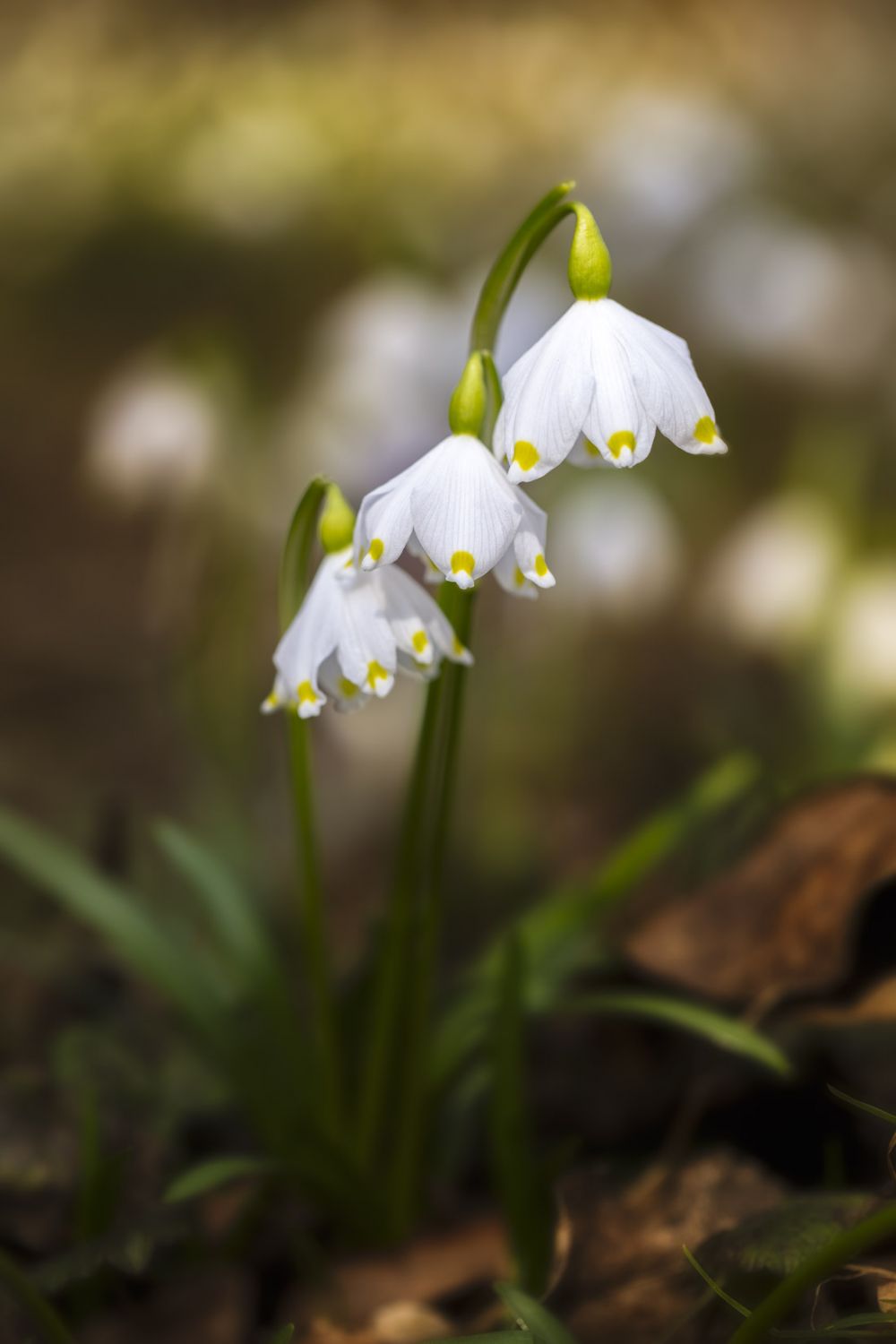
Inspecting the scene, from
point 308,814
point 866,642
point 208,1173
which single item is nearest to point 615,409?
point 308,814

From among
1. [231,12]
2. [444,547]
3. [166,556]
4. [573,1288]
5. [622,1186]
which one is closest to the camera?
[444,547]

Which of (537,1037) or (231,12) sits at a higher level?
(231,12)

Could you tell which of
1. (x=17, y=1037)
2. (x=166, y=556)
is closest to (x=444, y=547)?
(x=17, y=1037)

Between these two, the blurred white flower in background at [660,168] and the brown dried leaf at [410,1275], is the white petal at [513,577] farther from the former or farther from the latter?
the blurred white flower in background at [660,168]

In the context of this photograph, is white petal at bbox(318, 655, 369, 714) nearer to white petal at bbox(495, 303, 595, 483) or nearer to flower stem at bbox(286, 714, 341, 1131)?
flower stem at bbox(286, 714, 341, 1131)

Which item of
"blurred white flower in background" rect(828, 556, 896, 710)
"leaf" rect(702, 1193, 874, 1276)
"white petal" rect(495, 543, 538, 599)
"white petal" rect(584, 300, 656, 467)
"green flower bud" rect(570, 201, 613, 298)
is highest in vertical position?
"green flower bud" rect(570, 201, 613, 298)

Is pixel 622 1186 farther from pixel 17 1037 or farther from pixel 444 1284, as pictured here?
pixel 17 1037

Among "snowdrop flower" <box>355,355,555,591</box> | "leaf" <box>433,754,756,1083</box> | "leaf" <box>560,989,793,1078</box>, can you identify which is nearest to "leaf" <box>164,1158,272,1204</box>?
"leaf" <box>433,754,756,1083</box>
